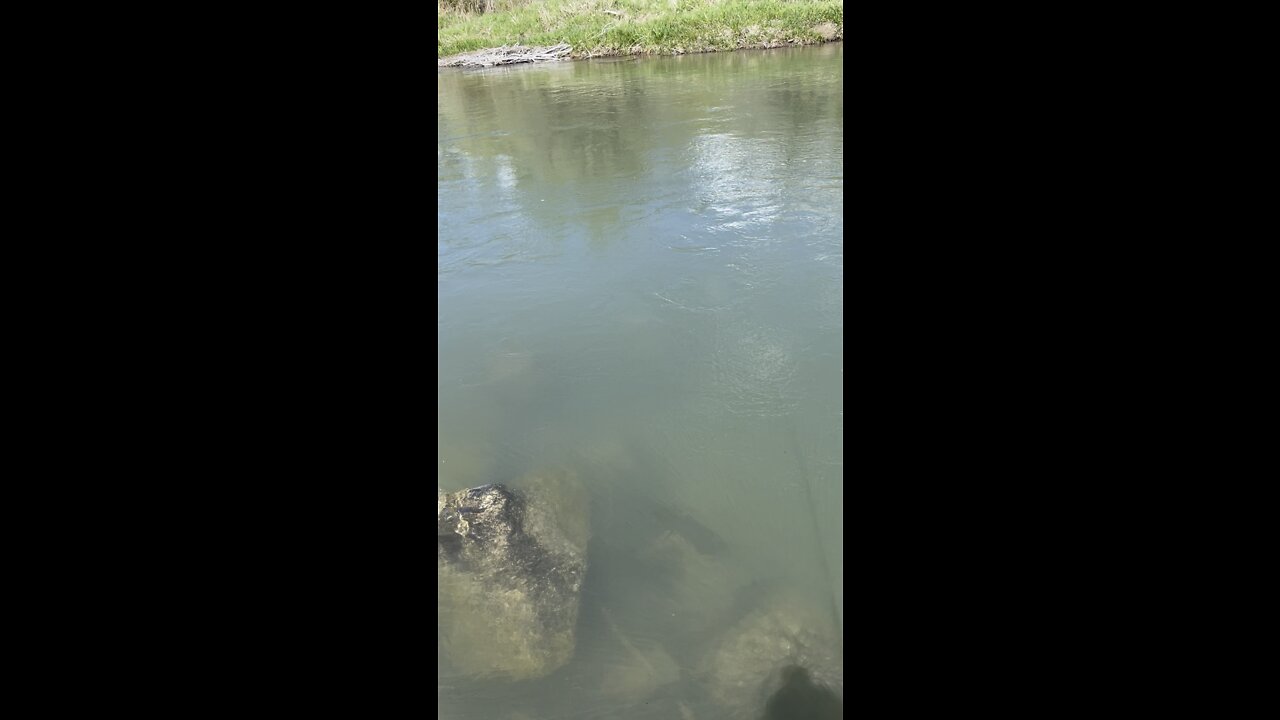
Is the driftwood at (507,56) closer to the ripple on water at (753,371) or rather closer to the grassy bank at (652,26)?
the grassy bank at (652,26)

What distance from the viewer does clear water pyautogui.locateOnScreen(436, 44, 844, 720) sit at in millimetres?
3273

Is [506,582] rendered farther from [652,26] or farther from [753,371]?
[652,26]

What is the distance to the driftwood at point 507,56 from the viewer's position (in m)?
22.5

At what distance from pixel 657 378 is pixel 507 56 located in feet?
66.3

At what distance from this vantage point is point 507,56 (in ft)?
74.5

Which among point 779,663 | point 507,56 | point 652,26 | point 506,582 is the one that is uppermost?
point 652,26

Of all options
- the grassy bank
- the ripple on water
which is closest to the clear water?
the ripple on water

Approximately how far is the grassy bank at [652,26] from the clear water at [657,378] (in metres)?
11.6

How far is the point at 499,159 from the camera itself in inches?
428

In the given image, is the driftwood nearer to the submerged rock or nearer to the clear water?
the clear water

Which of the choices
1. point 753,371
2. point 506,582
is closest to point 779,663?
point 506,582
